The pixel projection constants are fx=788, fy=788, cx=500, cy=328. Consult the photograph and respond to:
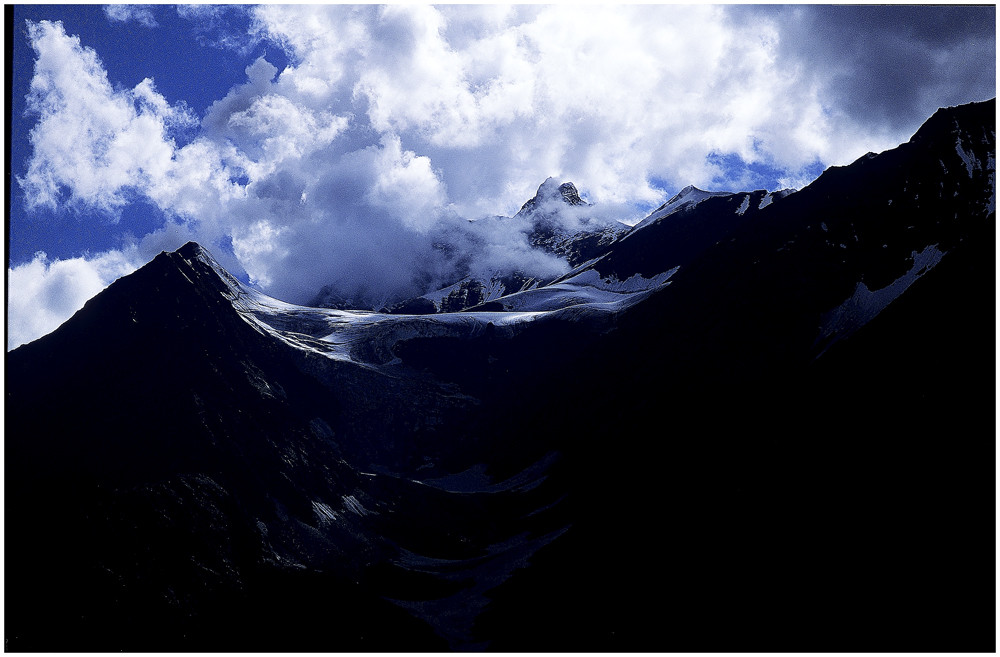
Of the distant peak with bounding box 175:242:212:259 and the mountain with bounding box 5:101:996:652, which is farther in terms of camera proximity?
the distant peak with bounding box 175:242:212:259

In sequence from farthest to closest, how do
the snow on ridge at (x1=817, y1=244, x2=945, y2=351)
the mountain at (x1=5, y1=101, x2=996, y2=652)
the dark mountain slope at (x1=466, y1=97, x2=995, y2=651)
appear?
the snow on ridge at (x1=817, y1=244, x2=945, y2=351)
the mountain at (x1=5, y1=101, x2=996, y2=652)
the dark mountain slope at (x1=466, y1=97, x2=995, y2=651)

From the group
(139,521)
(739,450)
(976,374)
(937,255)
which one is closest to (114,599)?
(139,521)

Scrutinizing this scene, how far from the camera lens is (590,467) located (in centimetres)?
12694

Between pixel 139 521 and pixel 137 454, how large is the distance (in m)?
16.3

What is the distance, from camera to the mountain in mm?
71625

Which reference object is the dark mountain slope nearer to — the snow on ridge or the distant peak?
the snow on ridge

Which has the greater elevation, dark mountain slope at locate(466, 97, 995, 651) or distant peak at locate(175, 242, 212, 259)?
distant peak at locate(175, 242, 212, 259)

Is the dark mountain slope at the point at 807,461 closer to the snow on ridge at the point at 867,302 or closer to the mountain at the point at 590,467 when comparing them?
the mountain at the point at 590,467

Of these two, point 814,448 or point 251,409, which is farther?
point 251,409

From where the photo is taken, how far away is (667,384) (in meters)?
136

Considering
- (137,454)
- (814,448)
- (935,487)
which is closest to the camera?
(935,487)

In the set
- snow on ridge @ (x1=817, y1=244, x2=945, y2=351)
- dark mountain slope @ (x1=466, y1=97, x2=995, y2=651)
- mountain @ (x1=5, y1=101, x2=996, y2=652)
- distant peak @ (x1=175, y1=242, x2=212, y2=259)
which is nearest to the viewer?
dark mountain slope @ (x1=466, y1=97, x2=995, y2=651)

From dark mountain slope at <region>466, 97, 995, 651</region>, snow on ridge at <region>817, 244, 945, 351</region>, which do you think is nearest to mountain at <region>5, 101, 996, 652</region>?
dark mountain slope at <region>466, 97, 995, 651</region>

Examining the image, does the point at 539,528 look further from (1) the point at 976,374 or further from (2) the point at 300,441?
(1) the point at 976,374
